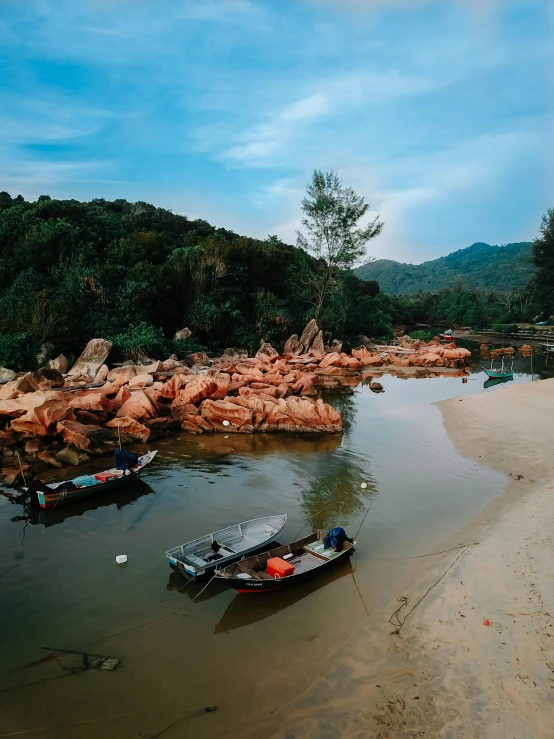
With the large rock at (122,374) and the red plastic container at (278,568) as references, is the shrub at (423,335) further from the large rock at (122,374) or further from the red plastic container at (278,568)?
the red plastic container at (278,568)

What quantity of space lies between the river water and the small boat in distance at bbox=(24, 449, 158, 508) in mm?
365

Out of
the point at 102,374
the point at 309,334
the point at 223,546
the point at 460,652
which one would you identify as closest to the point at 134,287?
the point at 102,374

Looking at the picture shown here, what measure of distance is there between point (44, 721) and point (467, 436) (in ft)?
55.2

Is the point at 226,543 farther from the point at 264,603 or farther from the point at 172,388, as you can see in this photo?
the point at 172,388

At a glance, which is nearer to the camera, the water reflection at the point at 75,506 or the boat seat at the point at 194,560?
the boat seat at the point at 194,560

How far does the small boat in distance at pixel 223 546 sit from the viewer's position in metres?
9.42

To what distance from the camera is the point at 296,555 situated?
10.2m

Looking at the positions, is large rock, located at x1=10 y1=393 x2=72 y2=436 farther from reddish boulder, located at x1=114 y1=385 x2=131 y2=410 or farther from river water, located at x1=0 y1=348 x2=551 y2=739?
river water, located at x1=0 y1=348 x2=551 y2=739

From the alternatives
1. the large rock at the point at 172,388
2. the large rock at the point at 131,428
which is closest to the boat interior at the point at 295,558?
the large rock at the point at 131,428

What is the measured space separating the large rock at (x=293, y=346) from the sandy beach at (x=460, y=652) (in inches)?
1291

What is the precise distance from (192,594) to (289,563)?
1.95 m

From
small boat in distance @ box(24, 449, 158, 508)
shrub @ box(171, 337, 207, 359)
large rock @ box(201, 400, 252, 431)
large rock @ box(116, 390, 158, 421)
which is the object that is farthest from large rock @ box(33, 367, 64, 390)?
shrub @ box(171, 337, 207, 359)

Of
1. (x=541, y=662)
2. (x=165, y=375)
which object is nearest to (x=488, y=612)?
(x=541, y=662)

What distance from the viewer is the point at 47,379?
2336cm
